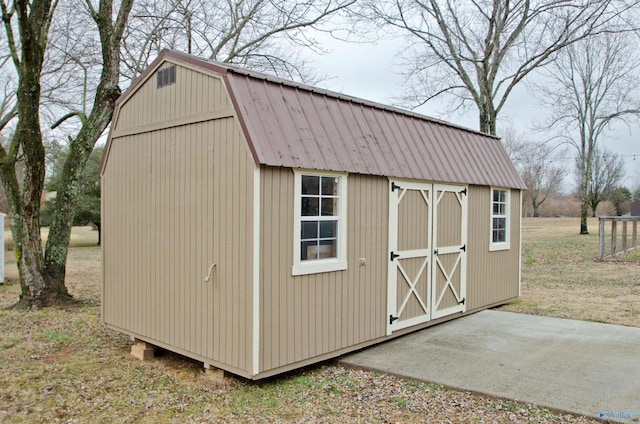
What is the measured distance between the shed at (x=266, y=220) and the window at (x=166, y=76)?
0.01 metres

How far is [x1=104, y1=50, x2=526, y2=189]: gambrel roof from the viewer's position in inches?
185

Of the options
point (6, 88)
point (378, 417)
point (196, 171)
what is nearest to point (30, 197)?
point (196, 171)

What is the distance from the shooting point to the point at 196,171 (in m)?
5.11

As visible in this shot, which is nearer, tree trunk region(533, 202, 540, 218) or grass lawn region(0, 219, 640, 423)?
grass lawn region(0, 219, 640, 423)

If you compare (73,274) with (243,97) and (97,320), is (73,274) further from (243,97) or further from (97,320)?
(243,97)

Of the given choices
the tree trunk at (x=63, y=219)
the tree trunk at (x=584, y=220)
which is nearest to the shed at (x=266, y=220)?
the tree trunk at (x=63, y=219)

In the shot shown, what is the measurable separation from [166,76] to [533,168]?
52.0 meters

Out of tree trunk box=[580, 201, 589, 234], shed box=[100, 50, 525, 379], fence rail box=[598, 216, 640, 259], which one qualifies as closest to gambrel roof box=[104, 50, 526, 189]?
shed box=[100, 50, 525, 379]

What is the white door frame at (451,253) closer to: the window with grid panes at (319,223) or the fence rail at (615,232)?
the window with grid panes at (319,223)

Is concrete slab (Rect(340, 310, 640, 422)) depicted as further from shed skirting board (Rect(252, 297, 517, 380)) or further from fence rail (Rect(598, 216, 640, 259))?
fence rail (Rect(598, 216, 640, 259))

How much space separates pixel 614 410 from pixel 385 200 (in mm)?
3000

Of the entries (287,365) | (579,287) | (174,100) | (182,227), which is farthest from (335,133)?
(579,287)

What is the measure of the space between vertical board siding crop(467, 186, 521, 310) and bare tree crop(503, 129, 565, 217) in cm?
3075

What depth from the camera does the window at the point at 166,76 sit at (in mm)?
5379
